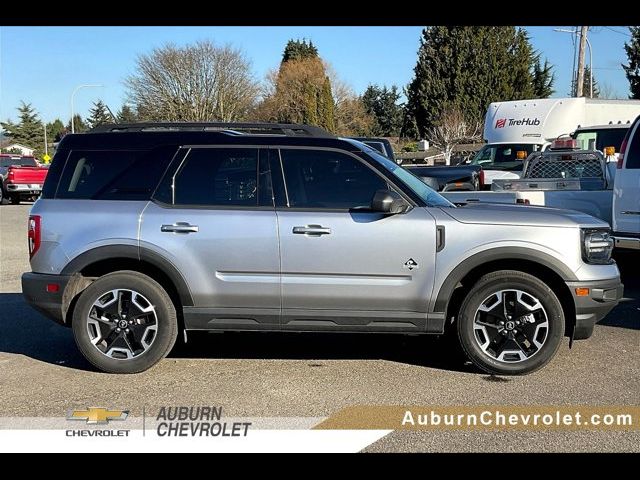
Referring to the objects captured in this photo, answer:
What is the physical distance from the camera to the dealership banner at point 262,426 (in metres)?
4.06

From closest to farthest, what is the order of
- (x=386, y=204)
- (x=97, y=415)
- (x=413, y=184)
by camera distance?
(x=97, y=415), (x=386, y=204), (x=413, y=184)

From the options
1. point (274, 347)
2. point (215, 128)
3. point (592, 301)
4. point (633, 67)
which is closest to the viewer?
point (592, 301)

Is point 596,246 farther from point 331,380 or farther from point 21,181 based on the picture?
point 21,181

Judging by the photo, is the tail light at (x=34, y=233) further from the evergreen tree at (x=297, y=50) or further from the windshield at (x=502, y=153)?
the evergreen tree at (x=297, y=50)

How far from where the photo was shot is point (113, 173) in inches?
212

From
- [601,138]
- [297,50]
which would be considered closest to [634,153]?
[601,138]

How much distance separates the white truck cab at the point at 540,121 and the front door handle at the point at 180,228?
13.5m

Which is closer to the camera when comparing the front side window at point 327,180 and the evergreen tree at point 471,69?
the front side window at point 327,180

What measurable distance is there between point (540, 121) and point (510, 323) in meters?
14.1

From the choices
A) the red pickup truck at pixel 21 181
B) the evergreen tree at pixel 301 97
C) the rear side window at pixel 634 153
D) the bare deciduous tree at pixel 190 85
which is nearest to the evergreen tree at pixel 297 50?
the evergreen tree at pixel 301 97

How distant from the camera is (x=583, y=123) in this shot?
59.9 ft

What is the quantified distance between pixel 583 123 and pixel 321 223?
1535cm

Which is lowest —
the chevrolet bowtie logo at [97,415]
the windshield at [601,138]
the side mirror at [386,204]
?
the chevrolet bowtie logo at [97,415]
